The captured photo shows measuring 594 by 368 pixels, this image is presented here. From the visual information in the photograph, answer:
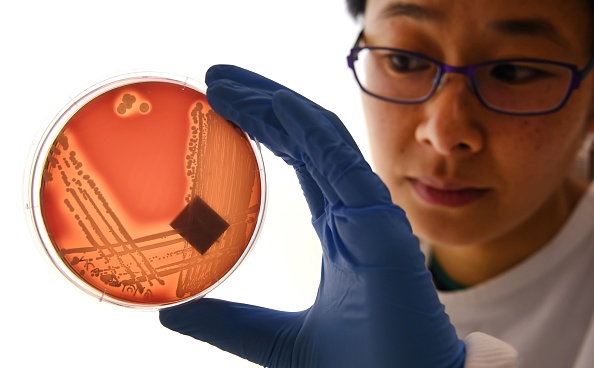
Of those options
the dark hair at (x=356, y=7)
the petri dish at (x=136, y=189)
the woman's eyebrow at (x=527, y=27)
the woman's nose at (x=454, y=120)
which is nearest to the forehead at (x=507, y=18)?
the woman's eyebrow at (x=527, y=27)

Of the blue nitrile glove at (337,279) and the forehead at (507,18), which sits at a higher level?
the forehead at (507,18)

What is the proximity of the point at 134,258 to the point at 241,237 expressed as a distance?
0.73 ft

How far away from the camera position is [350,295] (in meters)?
1.00

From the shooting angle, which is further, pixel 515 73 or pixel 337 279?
pixel 515 73

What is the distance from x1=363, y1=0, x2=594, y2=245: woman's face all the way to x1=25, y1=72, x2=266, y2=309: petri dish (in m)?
0.57

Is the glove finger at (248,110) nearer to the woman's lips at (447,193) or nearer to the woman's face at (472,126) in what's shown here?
the woman's face at (472,126)

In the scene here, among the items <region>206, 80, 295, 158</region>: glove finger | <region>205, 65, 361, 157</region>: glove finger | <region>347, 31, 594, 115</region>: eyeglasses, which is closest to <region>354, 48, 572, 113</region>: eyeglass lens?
<region>347, 31, 594, 115</region>: eyeglasses

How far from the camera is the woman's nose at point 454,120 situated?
3.95 ft

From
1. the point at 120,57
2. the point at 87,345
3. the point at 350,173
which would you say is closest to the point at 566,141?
the point at 350,173

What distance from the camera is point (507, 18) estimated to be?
1140mm

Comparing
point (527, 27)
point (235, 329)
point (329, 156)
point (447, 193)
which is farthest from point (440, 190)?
point (235, 329)

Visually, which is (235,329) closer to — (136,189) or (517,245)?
(136,189)

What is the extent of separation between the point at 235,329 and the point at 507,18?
95cm

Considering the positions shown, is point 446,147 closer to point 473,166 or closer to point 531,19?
point 473,166
